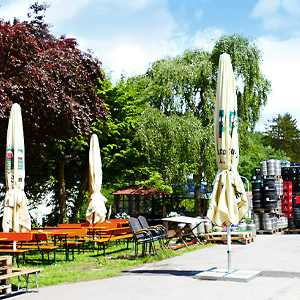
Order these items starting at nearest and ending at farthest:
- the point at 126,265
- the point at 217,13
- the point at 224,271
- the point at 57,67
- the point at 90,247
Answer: the point at 224,271, the point at 126,265, the point at 217,13, the point at 90,247, the point at 57,67

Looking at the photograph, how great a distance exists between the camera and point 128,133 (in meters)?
20.9

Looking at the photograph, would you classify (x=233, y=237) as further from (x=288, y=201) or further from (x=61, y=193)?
(x=61, y=193)

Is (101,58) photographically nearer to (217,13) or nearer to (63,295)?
(217,13)

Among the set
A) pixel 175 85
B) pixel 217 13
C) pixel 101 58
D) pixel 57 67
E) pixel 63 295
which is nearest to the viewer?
pixel 63 295

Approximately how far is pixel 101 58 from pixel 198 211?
29.2ft

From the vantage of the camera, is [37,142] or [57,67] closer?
[57,67]

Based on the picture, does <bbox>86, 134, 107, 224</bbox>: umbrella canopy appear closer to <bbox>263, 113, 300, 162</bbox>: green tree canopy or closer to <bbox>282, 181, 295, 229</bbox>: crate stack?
<bbox>282, 181, 295, 229</bbox>: crate stack

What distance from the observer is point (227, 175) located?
7605 millimetres

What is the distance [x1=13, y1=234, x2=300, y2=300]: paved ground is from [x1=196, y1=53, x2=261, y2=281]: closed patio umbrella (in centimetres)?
55

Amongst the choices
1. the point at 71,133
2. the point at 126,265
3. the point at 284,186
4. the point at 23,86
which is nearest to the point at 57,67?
the point at 23,86

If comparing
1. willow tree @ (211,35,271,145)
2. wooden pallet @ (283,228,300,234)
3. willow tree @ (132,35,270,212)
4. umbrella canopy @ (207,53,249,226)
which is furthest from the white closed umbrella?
willow tree @ (211,35,271,145)

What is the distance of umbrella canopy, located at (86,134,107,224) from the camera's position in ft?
44.4

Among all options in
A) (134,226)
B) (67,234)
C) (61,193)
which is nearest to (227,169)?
(134,226)

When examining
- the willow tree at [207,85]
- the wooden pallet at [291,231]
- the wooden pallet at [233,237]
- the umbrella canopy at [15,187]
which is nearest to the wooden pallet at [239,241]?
the wooden pallet at [233,237]
